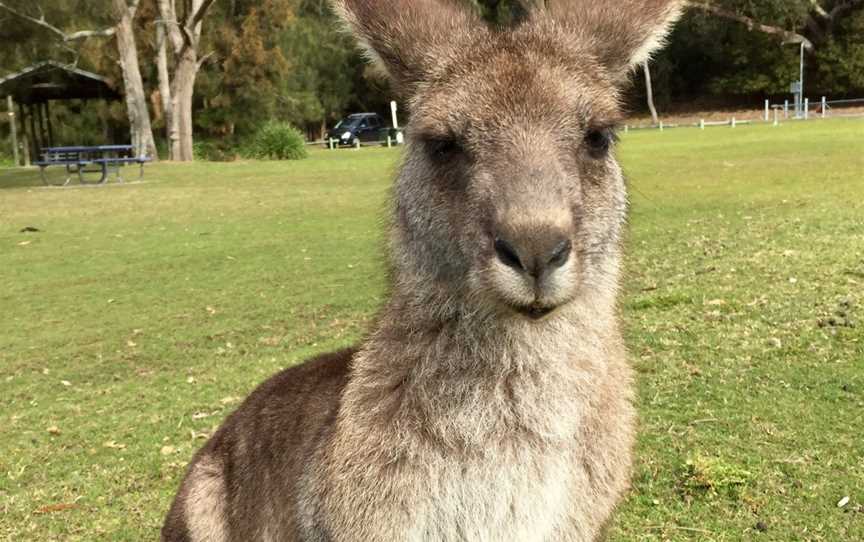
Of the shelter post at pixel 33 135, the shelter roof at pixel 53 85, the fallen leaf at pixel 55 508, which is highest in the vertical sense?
the shelter roof at pixel 53 85

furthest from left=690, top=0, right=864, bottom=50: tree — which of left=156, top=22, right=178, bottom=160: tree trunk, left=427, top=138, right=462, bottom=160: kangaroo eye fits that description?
left=427, top=138, right=462, bottom=160: kangaroo eye

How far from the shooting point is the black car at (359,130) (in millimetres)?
41125

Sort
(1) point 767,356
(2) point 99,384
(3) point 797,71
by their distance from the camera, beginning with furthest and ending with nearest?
(3) point 797,71, (2) point 99,384, (1) point 767,356

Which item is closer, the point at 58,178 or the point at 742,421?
the point at 742,421

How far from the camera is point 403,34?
2645 millimetres

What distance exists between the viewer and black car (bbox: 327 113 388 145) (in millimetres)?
41125

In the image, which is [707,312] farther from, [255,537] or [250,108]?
[250,108]

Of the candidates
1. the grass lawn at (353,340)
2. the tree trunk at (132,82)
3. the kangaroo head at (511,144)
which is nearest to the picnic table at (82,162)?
the tree trunk at (132,82)

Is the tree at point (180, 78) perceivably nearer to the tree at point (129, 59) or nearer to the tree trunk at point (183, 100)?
the tree trunk at point (183, 100)

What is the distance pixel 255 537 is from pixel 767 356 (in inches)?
135

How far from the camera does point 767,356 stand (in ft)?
16.6

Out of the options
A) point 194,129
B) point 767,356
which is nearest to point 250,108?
point 194,129

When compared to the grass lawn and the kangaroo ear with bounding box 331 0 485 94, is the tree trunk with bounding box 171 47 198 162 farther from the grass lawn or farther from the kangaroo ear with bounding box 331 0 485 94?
the kangaroo ear with bounding box 331 0 485 94

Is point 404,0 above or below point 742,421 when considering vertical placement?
above
